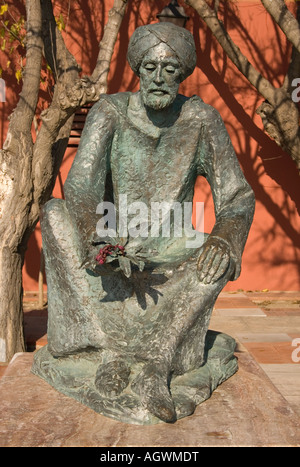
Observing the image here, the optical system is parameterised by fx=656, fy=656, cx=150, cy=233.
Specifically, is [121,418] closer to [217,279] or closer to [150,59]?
[217,279]

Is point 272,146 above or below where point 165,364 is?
above

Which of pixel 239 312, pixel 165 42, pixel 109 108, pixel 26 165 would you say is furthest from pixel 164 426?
pixel 239 312

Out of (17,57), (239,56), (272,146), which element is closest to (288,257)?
(272,146)

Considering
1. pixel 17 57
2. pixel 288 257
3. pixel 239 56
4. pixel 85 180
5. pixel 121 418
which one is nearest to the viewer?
pixel 121 418

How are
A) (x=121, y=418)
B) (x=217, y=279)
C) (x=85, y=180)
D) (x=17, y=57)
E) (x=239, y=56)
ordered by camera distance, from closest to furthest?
(x=121, y=418) → (x=217, y=279) → (x=85, y=180) → (x=239, y=56) → (x=17, y=57)

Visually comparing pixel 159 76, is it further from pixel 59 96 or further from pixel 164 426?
pixel 59 96

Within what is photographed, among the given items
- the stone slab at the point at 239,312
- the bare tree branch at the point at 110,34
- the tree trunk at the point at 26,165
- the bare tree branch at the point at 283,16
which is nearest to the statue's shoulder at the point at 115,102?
the tree trunk at the point at 26,165

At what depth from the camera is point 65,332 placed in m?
3.11

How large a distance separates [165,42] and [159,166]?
2.00 feet

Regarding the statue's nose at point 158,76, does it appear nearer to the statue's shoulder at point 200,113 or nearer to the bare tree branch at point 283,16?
the statue's shoulder at point 200,113

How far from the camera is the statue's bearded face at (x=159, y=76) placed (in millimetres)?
3025

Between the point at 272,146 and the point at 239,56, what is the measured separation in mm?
1409

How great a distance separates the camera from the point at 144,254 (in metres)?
2.79

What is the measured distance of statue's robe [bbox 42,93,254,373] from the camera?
2.96 m
